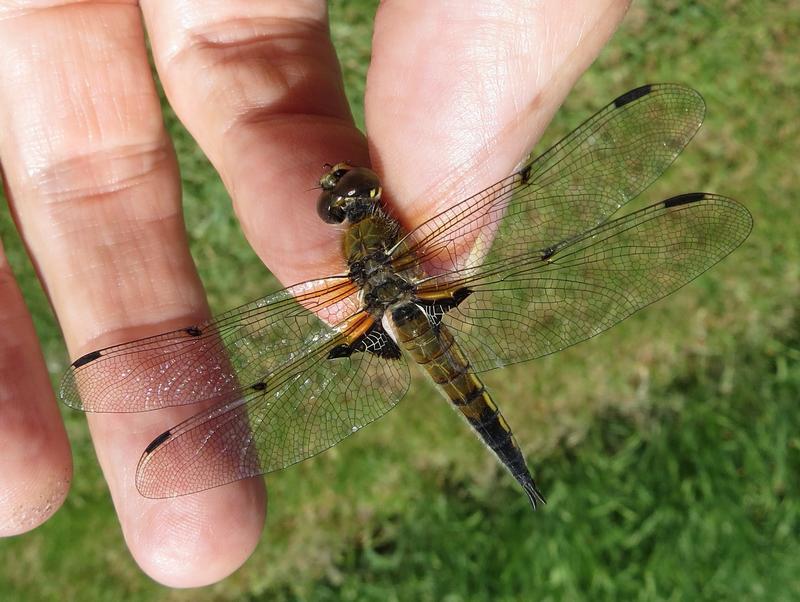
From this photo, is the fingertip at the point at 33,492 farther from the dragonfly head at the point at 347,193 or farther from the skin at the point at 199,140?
the dragonfly head at the point at 347,193

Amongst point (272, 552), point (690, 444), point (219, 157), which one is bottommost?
point (272, 552)

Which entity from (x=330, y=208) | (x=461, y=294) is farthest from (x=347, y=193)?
(x=461, y=294)

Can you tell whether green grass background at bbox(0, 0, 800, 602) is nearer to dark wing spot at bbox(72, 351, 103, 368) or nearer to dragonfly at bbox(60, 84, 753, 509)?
dragonfly at bbox(60, 84, 753, 509)

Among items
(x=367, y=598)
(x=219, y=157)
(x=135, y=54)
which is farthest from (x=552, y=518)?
(x=135, y=54)

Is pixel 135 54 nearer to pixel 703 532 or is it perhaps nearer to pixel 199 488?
pixel 199 488

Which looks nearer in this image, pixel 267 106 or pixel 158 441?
pixel 158 441

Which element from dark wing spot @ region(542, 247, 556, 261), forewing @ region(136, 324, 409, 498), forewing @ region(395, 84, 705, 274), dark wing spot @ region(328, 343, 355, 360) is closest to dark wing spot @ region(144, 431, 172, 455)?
forewing @ region(136, 324, 409, 498)

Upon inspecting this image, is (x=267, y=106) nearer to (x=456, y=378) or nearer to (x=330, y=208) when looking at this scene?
(x=330, y=208)

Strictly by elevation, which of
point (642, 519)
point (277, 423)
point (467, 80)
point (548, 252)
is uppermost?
point (467, 80)
